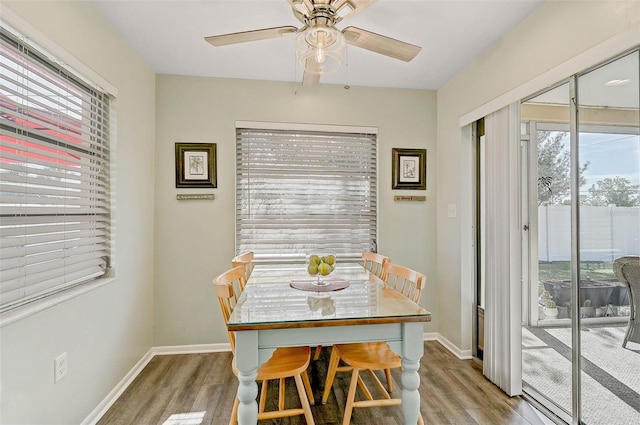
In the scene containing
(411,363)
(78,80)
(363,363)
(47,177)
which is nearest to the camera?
(411,363)

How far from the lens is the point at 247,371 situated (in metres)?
1.45

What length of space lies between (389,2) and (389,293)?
5.86 ft

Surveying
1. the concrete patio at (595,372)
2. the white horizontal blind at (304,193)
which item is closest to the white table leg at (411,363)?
the concrete patio at (595,372)

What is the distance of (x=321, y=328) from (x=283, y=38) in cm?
210

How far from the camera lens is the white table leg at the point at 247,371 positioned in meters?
1.44

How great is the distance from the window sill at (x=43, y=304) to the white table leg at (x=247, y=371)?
0.96 m

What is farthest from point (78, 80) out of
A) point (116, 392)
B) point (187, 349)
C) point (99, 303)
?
point (187, 349)

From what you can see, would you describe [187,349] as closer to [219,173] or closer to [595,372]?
[219,173]

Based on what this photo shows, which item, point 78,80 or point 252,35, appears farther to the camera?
point 78,80

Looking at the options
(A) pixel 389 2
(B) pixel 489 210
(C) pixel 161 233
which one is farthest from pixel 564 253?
(C) pixel 161 233

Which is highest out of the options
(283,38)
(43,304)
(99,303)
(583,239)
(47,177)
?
(283,38)

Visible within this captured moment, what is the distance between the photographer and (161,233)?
2.99 metres

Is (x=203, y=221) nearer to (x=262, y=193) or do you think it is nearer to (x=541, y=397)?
(x=262, y=193)

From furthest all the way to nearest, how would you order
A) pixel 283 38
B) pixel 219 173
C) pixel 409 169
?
pixel 409 169 < pixel 219 173 < pixel 283 38
